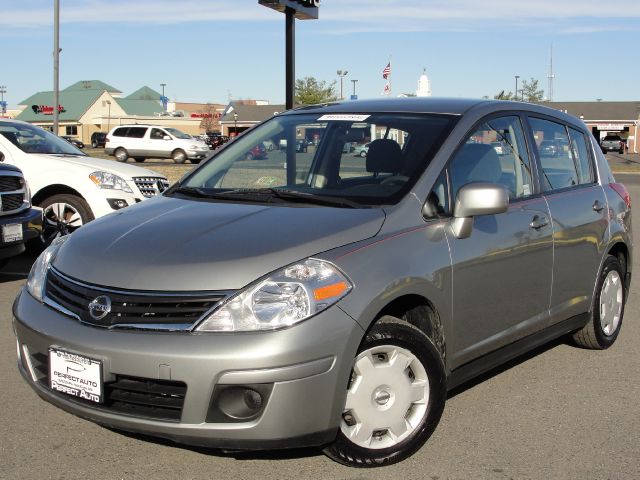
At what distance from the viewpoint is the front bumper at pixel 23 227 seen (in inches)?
297

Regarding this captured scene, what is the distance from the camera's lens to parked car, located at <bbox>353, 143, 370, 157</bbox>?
4.59m

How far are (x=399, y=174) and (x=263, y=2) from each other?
7933mm

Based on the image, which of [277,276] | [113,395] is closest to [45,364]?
[113,395]

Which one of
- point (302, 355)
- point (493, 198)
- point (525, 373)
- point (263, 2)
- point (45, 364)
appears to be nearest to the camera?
point (302, 355)

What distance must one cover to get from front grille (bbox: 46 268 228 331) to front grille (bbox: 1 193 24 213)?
477cm

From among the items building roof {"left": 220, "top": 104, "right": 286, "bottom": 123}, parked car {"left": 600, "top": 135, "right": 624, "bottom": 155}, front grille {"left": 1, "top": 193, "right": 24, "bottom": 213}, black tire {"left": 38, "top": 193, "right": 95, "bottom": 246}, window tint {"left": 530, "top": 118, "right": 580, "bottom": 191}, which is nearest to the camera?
window tint {"left": 530, "top": 118, "right": 580, "bottom": 191}

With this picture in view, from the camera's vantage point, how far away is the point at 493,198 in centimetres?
399

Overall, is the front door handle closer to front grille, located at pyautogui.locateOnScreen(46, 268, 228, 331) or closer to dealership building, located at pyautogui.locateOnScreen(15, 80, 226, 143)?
front grille, located at pyautogui.locateOnScreen(46, 268, 228, 331)

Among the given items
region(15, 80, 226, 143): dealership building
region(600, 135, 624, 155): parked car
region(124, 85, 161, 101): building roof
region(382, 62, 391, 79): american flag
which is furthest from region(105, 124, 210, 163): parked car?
region(124, 85, 161, 101): building roof

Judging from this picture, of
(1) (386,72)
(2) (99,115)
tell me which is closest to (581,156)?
(1) (386,72)

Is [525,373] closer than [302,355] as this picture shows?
No

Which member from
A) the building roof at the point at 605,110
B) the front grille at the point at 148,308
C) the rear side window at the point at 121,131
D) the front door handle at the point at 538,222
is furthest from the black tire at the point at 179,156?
the building roof at the point at 605,110

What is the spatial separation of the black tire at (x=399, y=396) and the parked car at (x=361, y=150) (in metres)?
1.26

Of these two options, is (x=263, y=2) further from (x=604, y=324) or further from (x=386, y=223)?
(x=386, y=223)
